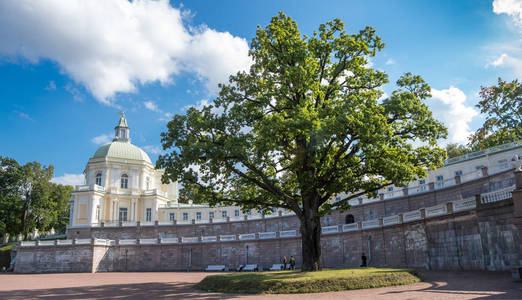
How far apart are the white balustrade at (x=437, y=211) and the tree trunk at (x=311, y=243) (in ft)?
35.6

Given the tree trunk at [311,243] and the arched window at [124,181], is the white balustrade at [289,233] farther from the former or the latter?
the arched window at [124,181]

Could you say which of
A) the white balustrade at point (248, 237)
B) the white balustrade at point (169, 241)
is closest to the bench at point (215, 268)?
the white balustrade at point (248, 237)

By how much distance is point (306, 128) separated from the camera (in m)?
21.1

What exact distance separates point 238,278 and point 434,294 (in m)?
9.67

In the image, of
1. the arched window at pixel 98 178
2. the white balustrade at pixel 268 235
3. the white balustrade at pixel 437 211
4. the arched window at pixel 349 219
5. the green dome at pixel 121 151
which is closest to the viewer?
the white balustrade at pixel 437 211

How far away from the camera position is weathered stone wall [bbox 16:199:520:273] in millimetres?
23891

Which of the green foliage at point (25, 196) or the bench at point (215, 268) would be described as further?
the green foliage at point (25, 196)

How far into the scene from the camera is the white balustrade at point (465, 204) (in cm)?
2630

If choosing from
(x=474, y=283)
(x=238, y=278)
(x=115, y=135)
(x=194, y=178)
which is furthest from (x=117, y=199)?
(x=474, y=283)

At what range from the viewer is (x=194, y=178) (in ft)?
82.4

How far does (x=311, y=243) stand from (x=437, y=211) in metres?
12.0

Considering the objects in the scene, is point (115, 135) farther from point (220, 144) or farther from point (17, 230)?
point (220, 144)

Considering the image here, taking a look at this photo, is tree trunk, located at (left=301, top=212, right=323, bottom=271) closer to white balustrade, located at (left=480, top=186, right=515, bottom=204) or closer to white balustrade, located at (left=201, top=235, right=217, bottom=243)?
white balustrade, located at (left=480, top=186, right=515, bottom=204)

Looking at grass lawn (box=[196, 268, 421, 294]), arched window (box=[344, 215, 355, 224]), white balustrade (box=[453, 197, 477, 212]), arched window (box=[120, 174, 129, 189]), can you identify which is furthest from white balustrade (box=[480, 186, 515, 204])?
arched window (box=[120, 174, 129, 189])
